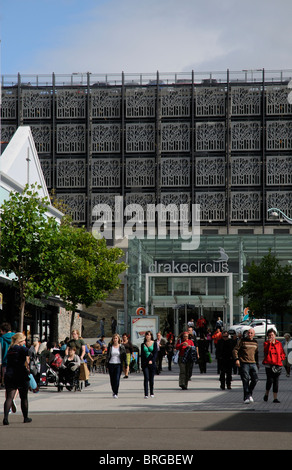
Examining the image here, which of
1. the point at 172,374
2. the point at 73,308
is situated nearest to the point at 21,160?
the point at 73,308

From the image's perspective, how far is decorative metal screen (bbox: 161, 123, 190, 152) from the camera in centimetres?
8231

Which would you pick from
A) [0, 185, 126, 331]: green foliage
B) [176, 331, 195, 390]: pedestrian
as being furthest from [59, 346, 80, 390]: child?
[0, 185, 126, 331]: green foliage

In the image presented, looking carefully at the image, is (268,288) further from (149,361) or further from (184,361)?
(149,361)

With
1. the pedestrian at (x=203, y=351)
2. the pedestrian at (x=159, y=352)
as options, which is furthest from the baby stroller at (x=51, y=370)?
the pedestrian at (x=203, y=351)

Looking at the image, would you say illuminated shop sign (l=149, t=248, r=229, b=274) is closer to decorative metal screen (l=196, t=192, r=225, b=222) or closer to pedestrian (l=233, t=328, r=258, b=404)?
decorative metal screen (l=196, t=192, r=225, b=222)

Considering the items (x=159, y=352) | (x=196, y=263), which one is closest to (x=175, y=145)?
(x=196, y=263)

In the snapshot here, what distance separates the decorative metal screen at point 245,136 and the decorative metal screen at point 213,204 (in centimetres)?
487

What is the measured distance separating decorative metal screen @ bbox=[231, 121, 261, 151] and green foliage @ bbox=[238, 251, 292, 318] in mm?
24851

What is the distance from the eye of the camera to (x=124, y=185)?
8269 cm

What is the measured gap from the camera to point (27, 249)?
92.9 ft

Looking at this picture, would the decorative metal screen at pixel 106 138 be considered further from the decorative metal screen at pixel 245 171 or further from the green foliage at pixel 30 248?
the green foliage at pixel 30 248

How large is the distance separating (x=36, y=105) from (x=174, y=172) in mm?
15091
